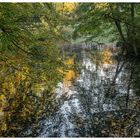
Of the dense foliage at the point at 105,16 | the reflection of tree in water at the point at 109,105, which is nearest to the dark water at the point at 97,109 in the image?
the reflection of tree in water at the point at 109,105

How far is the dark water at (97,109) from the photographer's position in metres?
6.07

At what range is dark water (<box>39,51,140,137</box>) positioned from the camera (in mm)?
6070

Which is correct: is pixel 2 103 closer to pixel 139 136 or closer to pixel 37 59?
pixel 37 59

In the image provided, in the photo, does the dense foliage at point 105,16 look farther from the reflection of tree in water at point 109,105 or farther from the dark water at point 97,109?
the dark water at point 97,109

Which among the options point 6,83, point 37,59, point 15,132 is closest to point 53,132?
point 15,132

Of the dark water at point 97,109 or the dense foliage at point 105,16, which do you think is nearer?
the dark water at point 97,109

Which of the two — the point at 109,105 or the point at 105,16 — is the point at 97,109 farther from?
the point at 105,16

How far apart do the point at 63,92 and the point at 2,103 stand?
1.79 meters

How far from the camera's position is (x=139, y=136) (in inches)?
223

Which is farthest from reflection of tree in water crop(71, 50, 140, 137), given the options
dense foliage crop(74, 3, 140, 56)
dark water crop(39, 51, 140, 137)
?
dense foliage crop(74, 3, 140, 56)

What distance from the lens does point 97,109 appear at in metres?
7.38

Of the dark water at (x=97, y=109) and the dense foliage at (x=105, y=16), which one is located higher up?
the dense foliage at (x=105, y=16)

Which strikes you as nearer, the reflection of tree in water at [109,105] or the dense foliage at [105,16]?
the reflection of tree in water at [109,105]

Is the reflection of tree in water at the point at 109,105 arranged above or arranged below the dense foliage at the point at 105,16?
below
